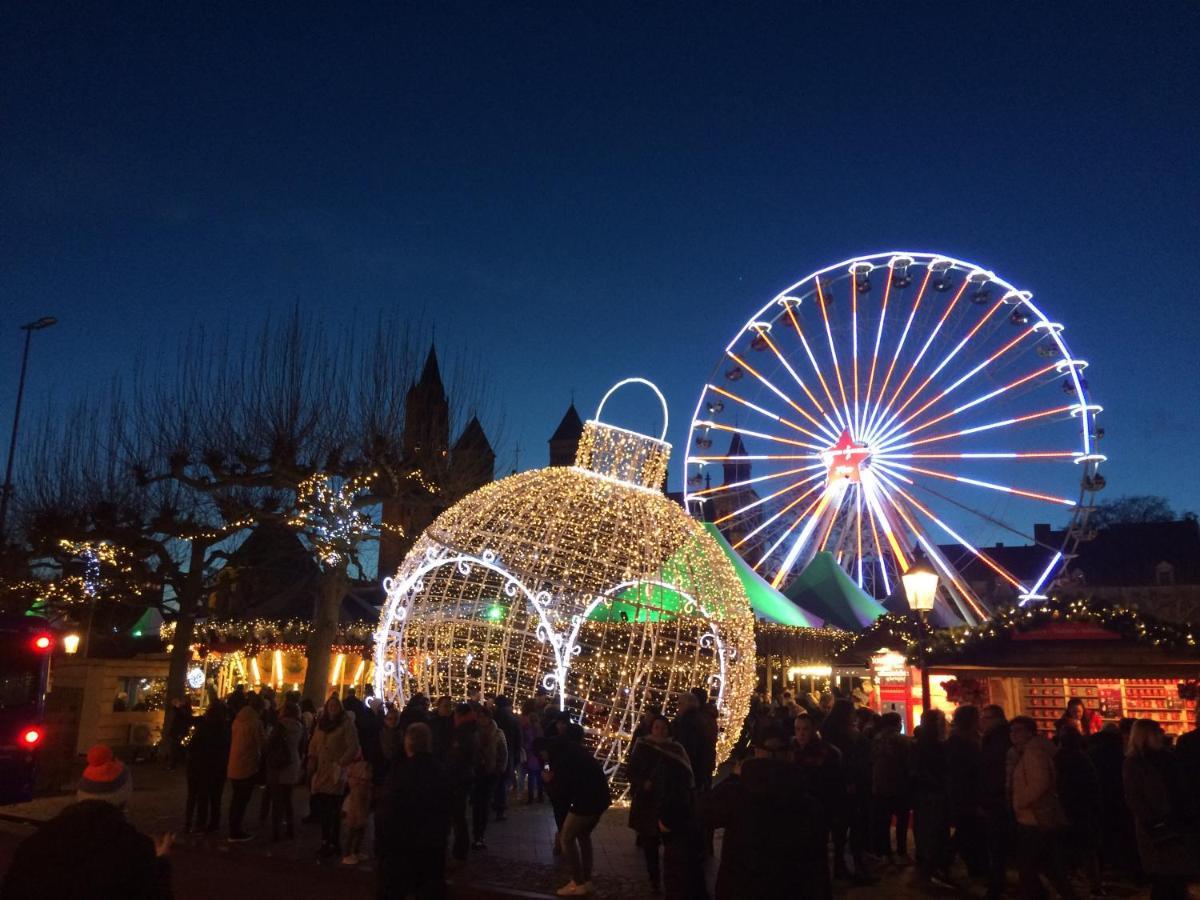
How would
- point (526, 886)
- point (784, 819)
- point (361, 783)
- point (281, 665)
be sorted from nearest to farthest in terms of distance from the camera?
point (784, 819) → point (526, 886) → point (361, 783) → point (281, 665)

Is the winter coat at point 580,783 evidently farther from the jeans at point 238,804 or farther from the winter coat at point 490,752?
the jeans at point 238,804

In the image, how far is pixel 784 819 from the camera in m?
4.52

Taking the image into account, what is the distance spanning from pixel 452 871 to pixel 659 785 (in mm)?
2976

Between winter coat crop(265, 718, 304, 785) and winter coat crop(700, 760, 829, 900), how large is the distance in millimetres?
7312

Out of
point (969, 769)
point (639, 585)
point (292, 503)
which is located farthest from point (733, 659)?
point (292, 503)

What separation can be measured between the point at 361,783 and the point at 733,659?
565 centimetres

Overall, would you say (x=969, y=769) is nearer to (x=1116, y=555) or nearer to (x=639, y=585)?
(x=639, y=585)

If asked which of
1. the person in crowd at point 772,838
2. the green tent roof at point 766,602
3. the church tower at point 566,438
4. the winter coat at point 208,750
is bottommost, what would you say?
the winter coat at point 208,750

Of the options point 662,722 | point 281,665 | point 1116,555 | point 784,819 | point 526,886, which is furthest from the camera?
point 1116,555

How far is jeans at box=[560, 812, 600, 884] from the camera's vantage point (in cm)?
819

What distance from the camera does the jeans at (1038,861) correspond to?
7.46 meters

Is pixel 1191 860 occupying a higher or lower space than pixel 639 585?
lower

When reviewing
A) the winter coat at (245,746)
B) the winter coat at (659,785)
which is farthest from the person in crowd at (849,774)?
the winter coat at (245,746)

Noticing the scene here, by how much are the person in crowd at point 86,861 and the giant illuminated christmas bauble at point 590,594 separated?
9.04 meters
